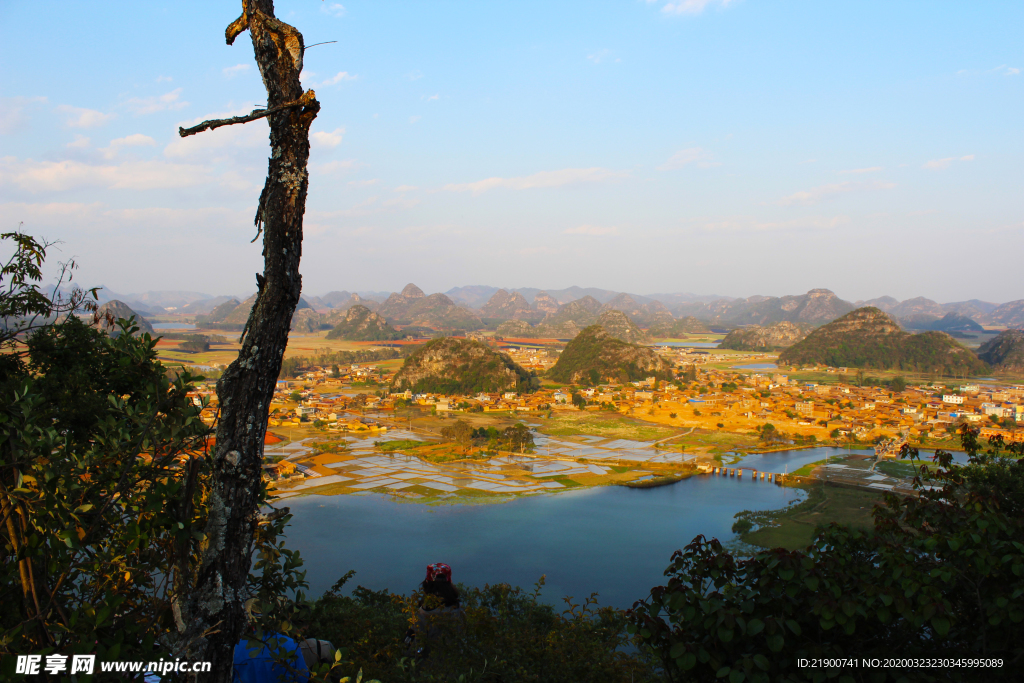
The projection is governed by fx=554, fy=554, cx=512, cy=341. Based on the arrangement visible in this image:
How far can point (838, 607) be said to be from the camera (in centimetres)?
203

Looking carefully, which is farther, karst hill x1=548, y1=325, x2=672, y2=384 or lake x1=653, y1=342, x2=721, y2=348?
lake x1=653, y1=342, x2=721, y2=348

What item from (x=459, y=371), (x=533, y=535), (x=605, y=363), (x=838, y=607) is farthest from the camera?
(x=605, y=363)

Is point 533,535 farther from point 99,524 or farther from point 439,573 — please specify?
point 99,524

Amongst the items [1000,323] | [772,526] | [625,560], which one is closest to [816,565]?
[625,560]

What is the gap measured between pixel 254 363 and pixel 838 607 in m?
2.21

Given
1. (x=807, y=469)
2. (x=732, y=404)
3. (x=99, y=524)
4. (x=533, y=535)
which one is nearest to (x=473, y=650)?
(x=99, y=524)

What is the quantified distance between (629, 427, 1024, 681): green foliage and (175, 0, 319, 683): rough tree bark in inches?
59.9

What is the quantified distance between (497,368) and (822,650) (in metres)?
48.2

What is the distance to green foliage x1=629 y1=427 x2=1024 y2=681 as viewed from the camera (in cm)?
202

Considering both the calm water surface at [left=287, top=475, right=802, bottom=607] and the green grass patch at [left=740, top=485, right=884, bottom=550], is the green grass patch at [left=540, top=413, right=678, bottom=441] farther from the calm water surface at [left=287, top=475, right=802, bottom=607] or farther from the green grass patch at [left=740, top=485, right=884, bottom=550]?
the green grass patch at [left=740, top=485, right=884, bottom=550]

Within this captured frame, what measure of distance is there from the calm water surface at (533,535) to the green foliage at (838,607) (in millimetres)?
9935

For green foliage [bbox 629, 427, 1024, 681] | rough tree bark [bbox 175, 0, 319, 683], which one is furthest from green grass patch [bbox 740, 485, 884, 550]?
rough tree bark [bbox 175, 0, 319, 683]

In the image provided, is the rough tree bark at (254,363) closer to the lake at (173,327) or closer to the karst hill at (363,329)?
the karst hill at (363,329)

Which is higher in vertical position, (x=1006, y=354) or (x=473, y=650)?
(x=473, y=650)
